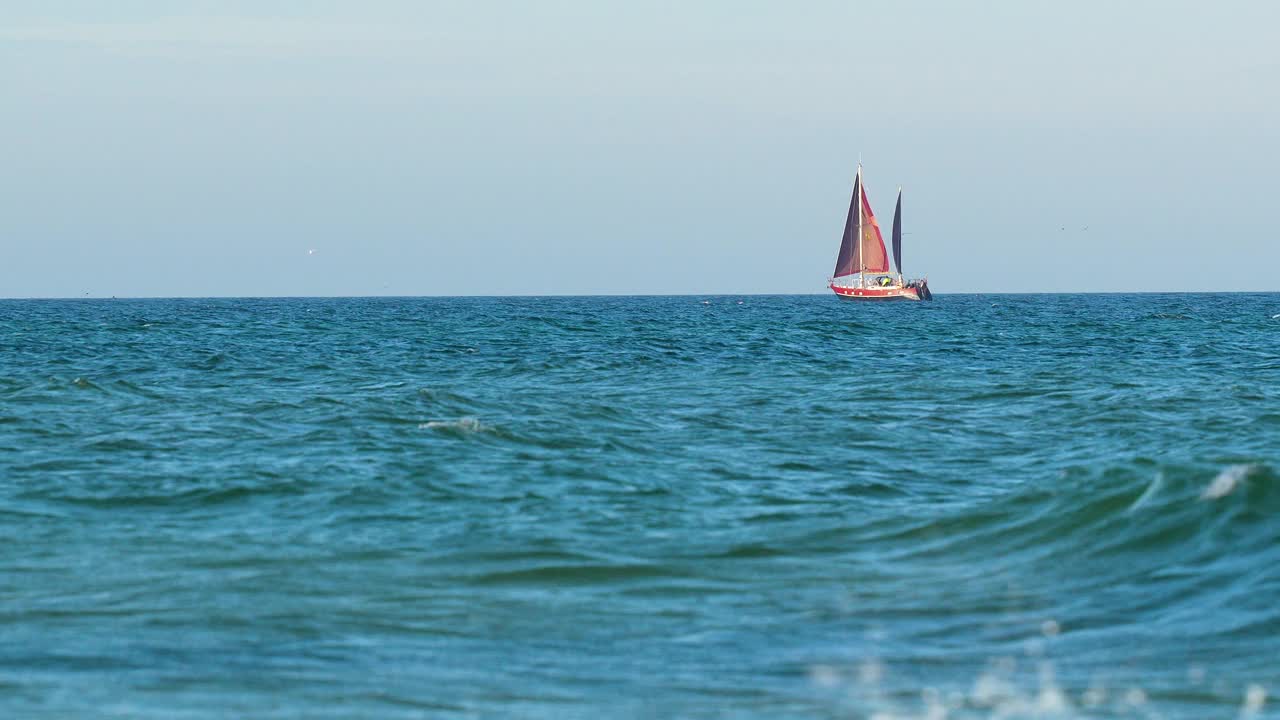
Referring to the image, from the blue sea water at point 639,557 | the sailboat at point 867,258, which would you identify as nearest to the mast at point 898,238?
the sailboat at point 867,258

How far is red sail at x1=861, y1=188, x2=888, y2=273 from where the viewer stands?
407 ft

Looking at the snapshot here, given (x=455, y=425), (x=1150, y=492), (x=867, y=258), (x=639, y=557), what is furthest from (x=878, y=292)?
(x=639, y=557)

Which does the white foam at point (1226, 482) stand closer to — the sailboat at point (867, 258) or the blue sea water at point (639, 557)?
the blue sea water at point (639, 557)

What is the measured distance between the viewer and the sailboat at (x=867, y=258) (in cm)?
12388

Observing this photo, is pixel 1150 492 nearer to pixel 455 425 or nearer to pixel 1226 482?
pixel 1226 482

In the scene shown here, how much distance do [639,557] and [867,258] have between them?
116 m

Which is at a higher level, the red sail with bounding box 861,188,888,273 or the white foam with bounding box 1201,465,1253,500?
the red sail with bounding box 861,188,888,273

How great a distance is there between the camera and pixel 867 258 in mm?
126625

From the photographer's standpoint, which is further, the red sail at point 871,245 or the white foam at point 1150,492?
the red sail at point 871,245

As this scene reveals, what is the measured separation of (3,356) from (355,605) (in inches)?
1577

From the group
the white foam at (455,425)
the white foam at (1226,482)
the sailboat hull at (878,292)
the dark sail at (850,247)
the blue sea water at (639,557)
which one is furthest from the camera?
the sailboat hull at (878,292)

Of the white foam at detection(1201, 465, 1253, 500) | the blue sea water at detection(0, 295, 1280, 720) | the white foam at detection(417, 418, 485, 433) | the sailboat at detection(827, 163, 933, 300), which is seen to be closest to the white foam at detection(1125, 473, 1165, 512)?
the blue sea water at detection(0, 295, 1280, 720)

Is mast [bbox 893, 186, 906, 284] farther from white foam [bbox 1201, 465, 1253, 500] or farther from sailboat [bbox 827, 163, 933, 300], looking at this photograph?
white foam [bbox 1201, 465, 1253, 500]

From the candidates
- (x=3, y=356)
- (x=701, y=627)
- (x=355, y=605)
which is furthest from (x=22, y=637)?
(x=3, y=356)
